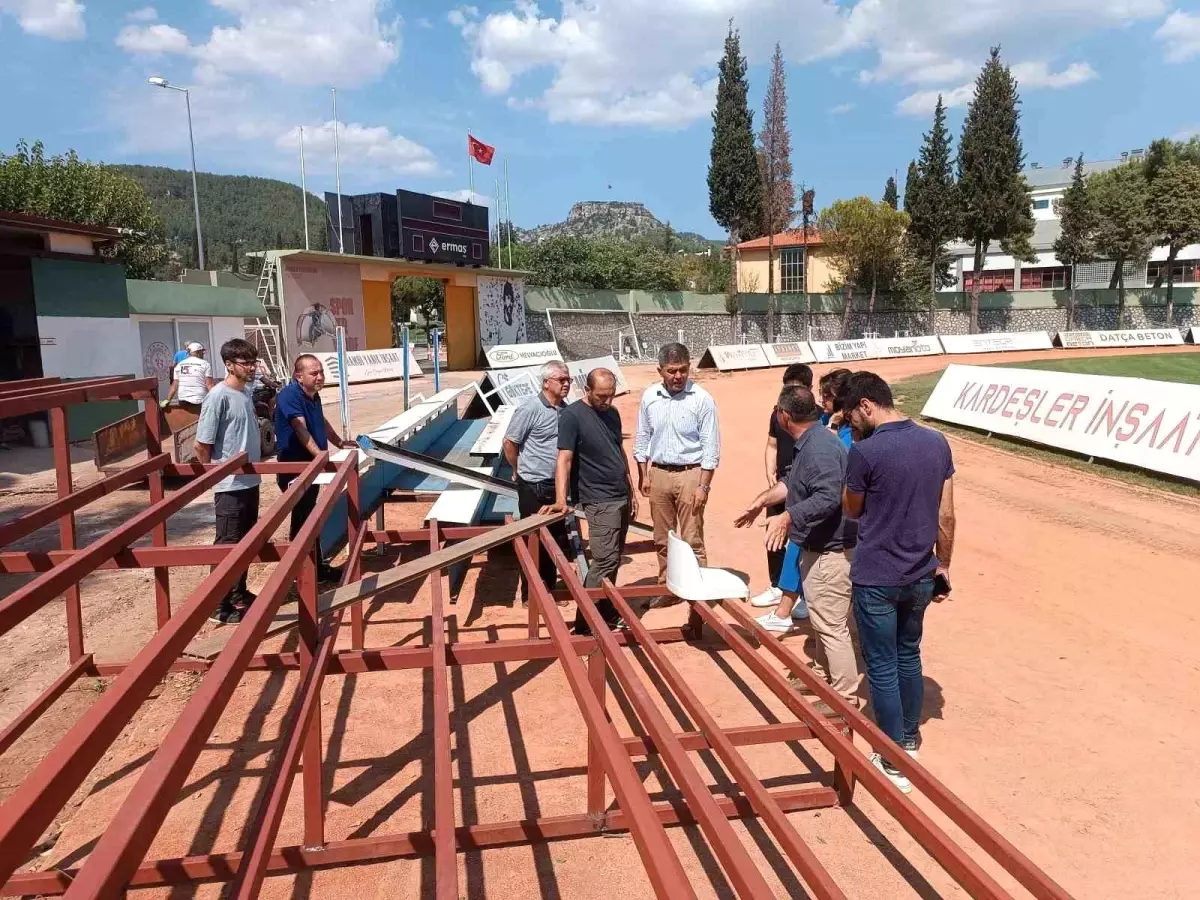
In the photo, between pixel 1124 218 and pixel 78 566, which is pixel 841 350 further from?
pixel 78 566

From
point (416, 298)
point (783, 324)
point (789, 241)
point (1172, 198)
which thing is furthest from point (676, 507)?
point (416, 298)

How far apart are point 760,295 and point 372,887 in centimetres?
4231

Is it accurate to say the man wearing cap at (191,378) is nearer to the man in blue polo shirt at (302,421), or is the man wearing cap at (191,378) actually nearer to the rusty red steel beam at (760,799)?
the man in blue polo shirt at (302,421)

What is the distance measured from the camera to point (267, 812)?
93.3 inches

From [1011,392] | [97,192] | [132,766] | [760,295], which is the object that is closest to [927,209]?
[760,295]

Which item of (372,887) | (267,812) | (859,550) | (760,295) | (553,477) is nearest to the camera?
(267,812)

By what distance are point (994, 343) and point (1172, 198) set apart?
2158cm

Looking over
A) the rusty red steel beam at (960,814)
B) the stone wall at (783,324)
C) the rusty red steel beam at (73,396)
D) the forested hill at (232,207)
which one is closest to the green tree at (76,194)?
the stone wall at (783,324)

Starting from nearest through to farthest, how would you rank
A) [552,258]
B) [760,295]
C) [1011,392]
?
[1011,392], [760,295], [552,258]

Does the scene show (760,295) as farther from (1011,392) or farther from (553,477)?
(553,477)

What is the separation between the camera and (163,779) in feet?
4.66

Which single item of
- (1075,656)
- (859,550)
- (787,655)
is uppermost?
(859,550)

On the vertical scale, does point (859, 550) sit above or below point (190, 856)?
above

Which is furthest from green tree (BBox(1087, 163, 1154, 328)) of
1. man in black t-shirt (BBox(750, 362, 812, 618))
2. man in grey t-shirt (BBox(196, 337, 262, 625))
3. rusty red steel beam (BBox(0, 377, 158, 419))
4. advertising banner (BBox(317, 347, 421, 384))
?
rusty red steel beam (BBox(0, 377, 158, 419))
